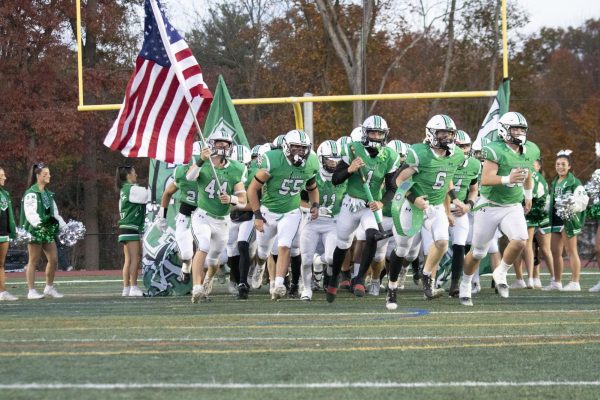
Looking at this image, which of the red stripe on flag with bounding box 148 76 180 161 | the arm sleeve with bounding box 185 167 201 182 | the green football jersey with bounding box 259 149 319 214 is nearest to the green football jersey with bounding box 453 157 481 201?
the green football jersey with bounding box 259 149 319 214

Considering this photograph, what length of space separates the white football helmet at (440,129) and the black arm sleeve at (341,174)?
107cm

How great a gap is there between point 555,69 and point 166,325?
170ft

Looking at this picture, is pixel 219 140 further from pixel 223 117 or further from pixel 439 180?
pixel 223 117

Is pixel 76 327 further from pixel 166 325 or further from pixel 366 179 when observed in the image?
pixel 366 179

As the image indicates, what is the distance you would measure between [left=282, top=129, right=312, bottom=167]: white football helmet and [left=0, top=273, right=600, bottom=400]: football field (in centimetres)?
182

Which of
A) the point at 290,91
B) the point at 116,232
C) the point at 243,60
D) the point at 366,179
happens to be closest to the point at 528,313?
the point at 366,179

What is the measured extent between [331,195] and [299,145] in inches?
53.8

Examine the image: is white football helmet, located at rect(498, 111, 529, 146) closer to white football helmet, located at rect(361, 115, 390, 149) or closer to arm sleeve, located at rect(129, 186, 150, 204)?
white football helmet, located at rect(361, 115, 390, 149)

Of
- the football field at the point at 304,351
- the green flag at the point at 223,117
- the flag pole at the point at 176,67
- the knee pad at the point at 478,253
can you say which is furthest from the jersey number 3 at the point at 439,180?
the green flag at the point at 223,117

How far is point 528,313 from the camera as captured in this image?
39.1 ft

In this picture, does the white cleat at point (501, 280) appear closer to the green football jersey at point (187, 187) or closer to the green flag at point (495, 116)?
the green football jersey at point (187, 187)

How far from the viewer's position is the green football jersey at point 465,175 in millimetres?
14773

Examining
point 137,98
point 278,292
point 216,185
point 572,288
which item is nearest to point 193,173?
point 216,185

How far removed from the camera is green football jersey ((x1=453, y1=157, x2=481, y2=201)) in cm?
1477
